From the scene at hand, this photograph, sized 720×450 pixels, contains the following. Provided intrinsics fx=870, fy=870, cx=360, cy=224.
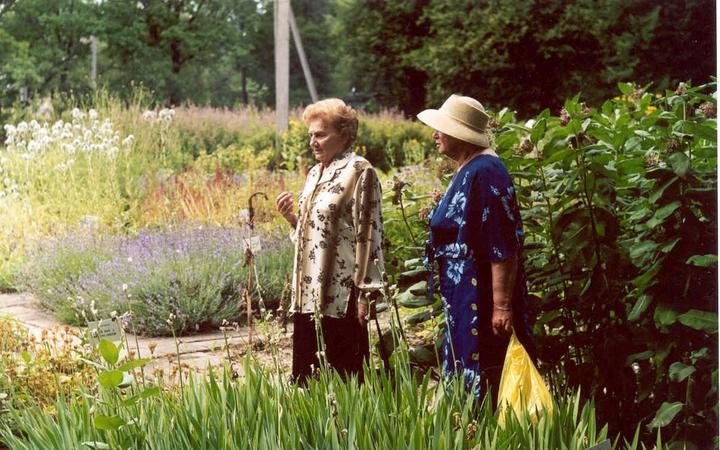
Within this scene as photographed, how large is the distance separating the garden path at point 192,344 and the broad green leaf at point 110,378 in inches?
85.2

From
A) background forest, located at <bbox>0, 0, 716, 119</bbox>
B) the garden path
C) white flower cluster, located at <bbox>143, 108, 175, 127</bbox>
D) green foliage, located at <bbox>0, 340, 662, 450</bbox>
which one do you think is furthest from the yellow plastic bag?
white flower cluster, located at <bbox>143, 108, 175, 127</bbox>

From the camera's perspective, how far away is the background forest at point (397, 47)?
52.7 feet

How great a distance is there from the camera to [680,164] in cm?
318

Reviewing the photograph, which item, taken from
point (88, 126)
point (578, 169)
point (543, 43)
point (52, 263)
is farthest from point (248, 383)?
point (543, 43)

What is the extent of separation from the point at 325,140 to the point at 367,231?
1.42 ft

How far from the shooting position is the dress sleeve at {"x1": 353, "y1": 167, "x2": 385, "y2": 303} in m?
3.72

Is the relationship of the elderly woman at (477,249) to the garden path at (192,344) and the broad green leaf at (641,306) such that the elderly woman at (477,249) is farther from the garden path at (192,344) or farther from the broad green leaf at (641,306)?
the garden path at (192,344)

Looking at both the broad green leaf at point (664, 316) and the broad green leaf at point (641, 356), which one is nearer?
the broad green leaf at point (664, 316)

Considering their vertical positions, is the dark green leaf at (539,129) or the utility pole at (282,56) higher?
the utility pole at (282,56)

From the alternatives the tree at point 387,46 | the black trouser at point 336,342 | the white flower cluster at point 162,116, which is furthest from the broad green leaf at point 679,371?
the tree at point 387,46

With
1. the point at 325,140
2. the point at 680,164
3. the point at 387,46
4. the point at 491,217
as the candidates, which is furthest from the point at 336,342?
the point at 387,46

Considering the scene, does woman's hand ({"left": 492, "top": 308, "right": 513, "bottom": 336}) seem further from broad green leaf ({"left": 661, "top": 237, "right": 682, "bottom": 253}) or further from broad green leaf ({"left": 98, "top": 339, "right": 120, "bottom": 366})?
broad green leaf ({"left": 98, "top": 339, "right": 120, "bottom": 366})

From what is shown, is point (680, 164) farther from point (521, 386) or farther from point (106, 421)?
point (106, 421)

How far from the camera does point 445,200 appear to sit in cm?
339
